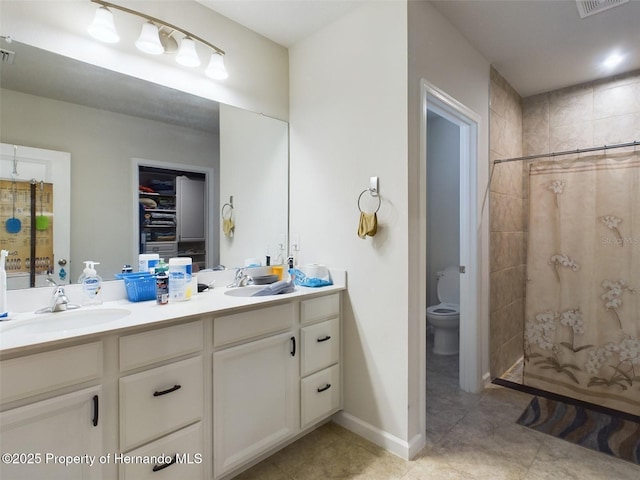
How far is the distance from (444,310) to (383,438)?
1786 mm

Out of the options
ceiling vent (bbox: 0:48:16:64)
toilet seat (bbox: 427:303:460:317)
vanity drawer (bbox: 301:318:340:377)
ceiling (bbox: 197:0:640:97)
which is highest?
ceiling (bbox: 197:0:640:97)

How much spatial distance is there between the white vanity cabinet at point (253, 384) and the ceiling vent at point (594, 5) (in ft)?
7.87

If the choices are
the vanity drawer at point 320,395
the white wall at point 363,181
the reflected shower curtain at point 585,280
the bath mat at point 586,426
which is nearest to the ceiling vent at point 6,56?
the white wall at point 363,181

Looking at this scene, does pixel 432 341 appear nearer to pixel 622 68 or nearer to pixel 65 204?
pixel 622 68

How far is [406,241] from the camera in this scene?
1.74 meters

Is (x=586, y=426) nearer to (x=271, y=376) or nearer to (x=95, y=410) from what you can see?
(x=271, y=376)

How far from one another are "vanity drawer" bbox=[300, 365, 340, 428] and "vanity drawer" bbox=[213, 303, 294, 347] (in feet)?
1.28

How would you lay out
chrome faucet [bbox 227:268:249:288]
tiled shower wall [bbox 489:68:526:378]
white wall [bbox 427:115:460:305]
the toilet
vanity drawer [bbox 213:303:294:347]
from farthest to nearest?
white wall [bbox 427:115:460:305] → the toilet → tiled shower wall [bbox 489:68:526:378] → chrome faucet [bbox 227:268:249:288] → vanity drawer [bbox 213:303:294:347]

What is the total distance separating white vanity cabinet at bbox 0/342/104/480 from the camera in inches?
38.2

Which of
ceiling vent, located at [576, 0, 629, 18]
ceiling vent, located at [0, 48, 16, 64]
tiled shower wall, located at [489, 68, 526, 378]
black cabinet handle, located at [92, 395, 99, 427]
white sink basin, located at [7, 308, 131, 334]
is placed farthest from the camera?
tiled shower wall, located at [489, 68, 526, 378]

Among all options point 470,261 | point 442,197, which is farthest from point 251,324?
point 442,197

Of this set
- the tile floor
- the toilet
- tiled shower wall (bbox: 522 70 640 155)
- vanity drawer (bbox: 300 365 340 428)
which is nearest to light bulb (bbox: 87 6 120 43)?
vanity drawer (bbox: 300 365 340 428)

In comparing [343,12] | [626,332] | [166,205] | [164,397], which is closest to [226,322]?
[164,397]

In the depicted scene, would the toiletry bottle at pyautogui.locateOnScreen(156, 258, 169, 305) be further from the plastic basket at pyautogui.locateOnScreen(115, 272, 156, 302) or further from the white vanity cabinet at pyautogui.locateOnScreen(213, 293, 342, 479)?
the white vanity cabinet at pyautogui.locateOnScreen(213, 293, 342, 479)
